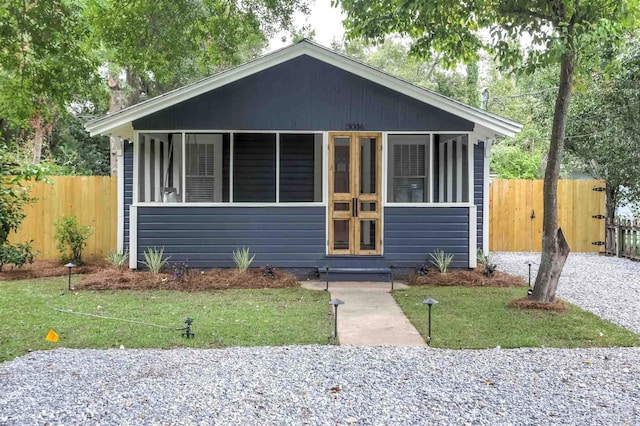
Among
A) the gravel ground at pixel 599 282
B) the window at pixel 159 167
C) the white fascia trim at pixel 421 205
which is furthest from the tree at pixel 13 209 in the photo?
the gravel ground at pixel 599 282

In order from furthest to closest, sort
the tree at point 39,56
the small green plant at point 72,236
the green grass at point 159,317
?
the small green plant at point 72,236
the tree at point 39,56
the green grass at point 159,317

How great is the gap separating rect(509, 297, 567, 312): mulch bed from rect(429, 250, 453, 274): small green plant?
1.96 m

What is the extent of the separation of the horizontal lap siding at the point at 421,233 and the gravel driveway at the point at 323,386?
152 inches

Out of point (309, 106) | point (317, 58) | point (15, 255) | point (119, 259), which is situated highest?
point (317, 58)

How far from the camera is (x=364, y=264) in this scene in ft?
26.3

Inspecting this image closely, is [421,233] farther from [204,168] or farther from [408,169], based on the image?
[204,168]

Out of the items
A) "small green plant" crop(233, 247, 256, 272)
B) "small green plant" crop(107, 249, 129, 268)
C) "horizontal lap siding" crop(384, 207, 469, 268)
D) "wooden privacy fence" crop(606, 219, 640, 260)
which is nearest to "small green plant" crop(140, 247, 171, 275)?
"small green plant" crop(107, 249, 129, 268)

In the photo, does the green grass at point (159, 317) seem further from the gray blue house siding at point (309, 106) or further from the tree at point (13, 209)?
the gray blue house siding at point (309, 106)

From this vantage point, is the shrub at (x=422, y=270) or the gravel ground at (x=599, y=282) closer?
the gravel ground at (x=599, y=282)

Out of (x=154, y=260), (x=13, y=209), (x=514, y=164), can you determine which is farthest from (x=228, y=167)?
(x=514, y=164)

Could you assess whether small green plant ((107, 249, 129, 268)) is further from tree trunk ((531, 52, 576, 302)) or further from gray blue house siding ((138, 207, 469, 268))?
tree trunk ((531, 52, 576, 302))

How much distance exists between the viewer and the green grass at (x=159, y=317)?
4449mm

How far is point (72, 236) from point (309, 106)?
17.0 feet

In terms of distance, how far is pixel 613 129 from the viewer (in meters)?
10.8
